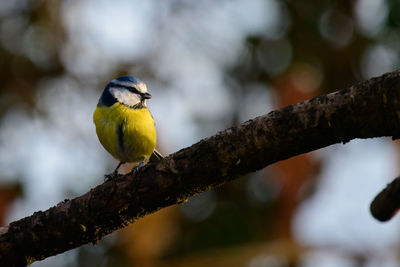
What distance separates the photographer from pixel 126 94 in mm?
4691

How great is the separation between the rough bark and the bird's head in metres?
1.44

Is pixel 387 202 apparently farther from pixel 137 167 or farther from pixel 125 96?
pixel 125 96

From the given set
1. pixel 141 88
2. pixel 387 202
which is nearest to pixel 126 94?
pixel 141 88

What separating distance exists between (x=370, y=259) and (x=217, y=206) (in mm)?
2346

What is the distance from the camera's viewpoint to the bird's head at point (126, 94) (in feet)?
15.0

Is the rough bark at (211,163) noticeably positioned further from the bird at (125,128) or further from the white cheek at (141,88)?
the white cheek at (141,88)

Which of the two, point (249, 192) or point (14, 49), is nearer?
point (249, 192)

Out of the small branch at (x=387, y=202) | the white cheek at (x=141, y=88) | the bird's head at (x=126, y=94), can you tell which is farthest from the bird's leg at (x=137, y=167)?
the small branch at (x=387, y=202)

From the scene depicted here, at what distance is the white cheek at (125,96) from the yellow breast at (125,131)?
0.11 metres

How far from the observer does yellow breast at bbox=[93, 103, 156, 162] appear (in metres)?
4.28

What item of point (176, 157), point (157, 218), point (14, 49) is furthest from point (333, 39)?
point (176, 157)

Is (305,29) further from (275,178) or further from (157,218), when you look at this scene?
(157,218)

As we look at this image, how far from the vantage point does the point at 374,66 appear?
8.34 meters

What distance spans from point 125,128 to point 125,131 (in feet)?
0.08
